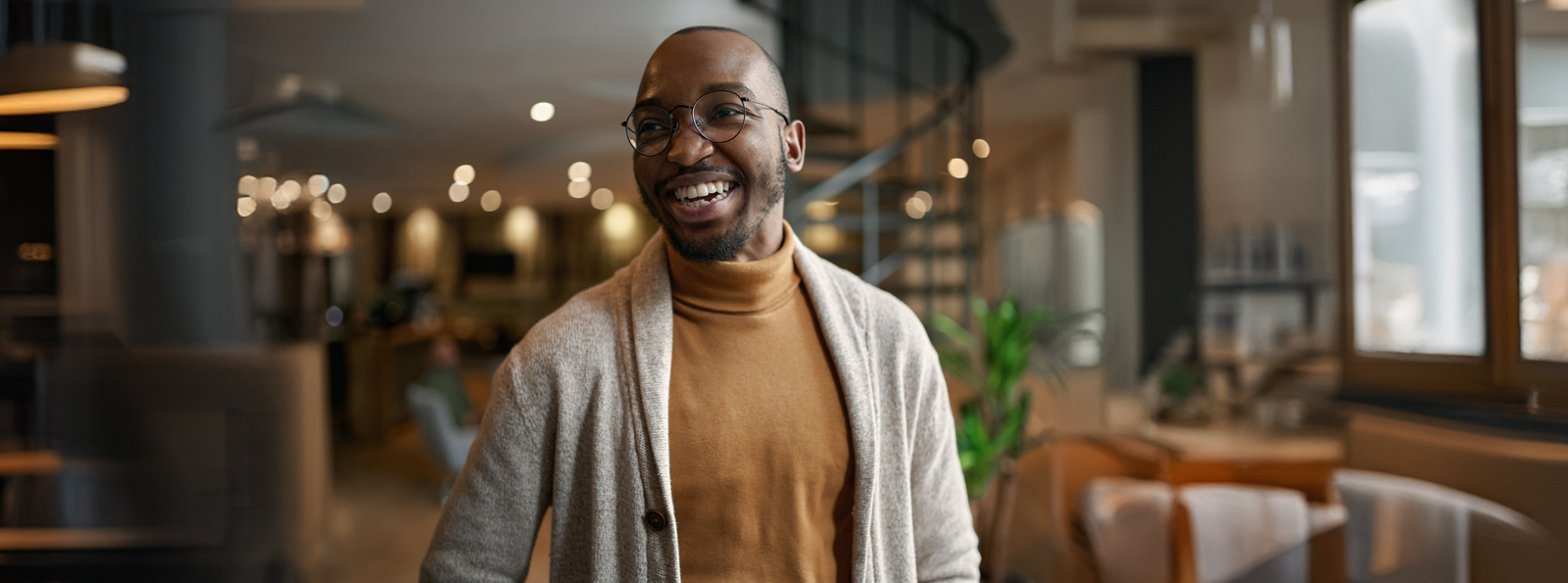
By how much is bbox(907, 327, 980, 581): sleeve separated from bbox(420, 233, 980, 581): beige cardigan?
0.14 feet

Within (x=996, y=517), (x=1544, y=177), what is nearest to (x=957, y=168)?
(x=996, y=517)

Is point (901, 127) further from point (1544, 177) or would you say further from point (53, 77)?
point (53, 77)

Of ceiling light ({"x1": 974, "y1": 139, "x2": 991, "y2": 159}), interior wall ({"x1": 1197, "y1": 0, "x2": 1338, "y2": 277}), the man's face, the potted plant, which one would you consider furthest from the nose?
interior wall ({"x1": 1197, "y1": 0, "x2": 1338, "y2": 277})

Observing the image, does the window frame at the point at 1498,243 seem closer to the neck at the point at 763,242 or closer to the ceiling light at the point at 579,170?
the neck at the point at 763,242

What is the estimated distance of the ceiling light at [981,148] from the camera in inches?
107

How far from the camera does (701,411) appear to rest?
A: 858 millimetres

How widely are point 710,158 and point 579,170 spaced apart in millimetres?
1641

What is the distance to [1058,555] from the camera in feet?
8.88

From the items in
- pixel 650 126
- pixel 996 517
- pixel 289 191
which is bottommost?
pixel 996 517

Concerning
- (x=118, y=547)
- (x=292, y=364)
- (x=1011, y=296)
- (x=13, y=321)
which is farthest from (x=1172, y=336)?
(x=13, y=321)

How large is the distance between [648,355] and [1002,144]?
2.15 metres

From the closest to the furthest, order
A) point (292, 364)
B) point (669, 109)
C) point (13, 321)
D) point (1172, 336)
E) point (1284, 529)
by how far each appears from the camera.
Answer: point (669, 109), point (13, 321), point (292, 364), point (1284, 529), point (1172, 336)

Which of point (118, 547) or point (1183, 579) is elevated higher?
point (118, 547)

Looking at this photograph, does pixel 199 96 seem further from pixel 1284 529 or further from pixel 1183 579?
pixel 1284 529
